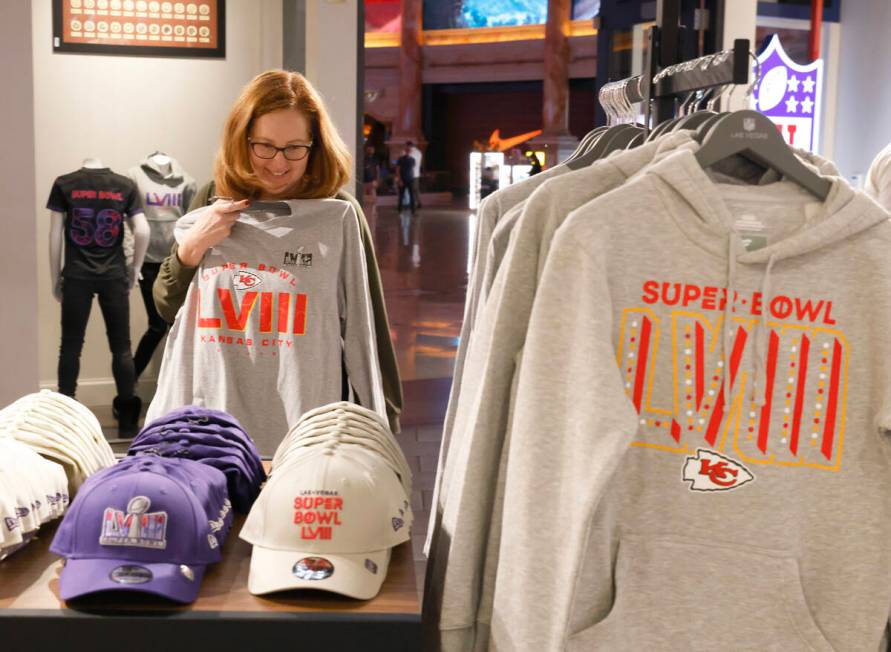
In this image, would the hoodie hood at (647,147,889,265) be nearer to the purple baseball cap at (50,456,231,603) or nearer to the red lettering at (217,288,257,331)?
the purple baseball cap at (50,456,231,603)

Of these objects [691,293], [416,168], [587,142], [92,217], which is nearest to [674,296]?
[691,293]

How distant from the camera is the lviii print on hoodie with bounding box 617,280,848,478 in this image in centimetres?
145

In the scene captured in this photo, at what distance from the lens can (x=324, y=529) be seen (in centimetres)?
130

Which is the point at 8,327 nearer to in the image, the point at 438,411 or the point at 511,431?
the point at 438,411

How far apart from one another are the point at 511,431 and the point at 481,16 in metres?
30.3

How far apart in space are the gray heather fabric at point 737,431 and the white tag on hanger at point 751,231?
0.03 m

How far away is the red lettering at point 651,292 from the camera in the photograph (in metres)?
1.43

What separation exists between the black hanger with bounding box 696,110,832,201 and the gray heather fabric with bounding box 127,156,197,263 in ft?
16.1

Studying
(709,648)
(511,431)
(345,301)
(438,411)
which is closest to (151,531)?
(511,431)

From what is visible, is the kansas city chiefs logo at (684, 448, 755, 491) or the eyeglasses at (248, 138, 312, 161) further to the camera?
the eyeglasses at (248, 138, 312, 161)

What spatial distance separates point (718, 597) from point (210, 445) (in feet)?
2.44

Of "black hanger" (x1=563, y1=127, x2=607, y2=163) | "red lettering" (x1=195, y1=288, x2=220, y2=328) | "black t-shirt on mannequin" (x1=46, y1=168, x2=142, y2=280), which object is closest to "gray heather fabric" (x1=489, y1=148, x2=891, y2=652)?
"black hanger" (x1=563, y1=127, x2=607, y2=163)

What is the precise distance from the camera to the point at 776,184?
1551mm

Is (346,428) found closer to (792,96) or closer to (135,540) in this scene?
(135,540)
